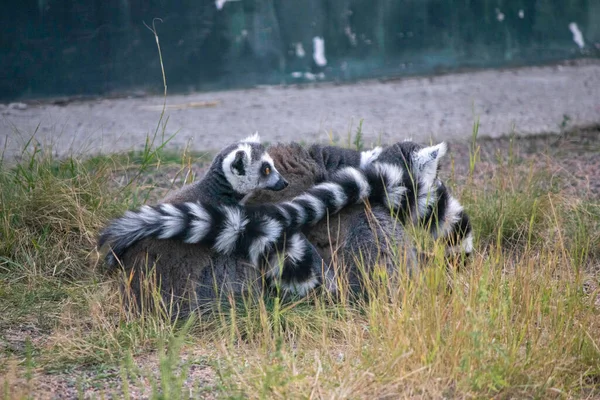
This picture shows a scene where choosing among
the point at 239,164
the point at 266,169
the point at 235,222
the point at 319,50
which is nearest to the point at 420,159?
the point at 266,169

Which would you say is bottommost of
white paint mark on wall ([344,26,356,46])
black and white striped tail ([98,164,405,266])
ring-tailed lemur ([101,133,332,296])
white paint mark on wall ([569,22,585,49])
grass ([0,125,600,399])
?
grass ([0,125,600,399])

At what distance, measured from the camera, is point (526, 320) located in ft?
10.1

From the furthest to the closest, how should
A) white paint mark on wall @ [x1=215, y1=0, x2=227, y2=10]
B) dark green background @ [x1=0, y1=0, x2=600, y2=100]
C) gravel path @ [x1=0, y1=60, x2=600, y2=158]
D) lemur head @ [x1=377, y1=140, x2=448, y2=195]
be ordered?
white paint mark on wall @ [x1=215, y1=0, x2=227, y2=10] → dark green background @ [x1=0, y1=0, x2=600, y2=100] → gravel path @ [x1=0, y1=60, x2=600, y2=158] → lemur head @ [x1=377, y1=140, x2=448, y2=195]

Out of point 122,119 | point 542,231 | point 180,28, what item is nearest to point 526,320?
point 542,231

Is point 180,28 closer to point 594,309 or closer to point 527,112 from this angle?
point 527,112

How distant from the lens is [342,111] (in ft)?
23.5

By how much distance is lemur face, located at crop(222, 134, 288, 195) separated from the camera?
4.03 metres

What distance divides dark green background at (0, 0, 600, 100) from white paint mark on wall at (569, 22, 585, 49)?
0.04 metres

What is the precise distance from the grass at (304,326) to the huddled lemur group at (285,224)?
0.54ft

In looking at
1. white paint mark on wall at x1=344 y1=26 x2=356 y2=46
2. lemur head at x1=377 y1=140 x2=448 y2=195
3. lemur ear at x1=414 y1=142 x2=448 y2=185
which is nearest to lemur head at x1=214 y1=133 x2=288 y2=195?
lemur head at x1=377 y1=140 x2=448 y2=195

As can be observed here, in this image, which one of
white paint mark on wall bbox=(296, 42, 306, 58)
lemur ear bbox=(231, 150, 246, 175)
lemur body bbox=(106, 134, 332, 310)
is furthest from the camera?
white paint mark on wall bbox=(296, 42, 306, 58)

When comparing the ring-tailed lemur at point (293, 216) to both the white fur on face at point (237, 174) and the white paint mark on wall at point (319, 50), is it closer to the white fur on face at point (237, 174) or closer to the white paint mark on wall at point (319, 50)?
the white fur on face at point (237, 174)

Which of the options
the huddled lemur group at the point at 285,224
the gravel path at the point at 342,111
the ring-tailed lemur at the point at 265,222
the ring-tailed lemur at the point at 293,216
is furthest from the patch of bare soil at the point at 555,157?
the ring-tailed lemur at the point at 265,222

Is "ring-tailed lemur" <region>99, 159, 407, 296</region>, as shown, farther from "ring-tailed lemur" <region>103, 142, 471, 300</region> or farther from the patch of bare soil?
the patch of bare soil
